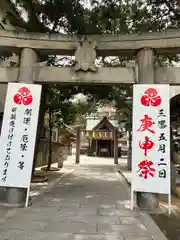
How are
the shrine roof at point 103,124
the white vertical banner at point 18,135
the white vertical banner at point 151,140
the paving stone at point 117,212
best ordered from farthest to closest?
1. the shrine roof at point 103,124
2. the white vertical banner at point 18,135
3. the white vertical banner at point 151,140
4. the paving stone at point 117,212

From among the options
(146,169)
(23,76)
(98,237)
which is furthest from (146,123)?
(23,76)

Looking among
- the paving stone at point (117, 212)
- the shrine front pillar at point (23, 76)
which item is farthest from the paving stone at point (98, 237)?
the shrine front pillar at point (23, 76)

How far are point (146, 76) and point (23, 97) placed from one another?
3453mm

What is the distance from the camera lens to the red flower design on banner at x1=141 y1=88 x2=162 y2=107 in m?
6.64

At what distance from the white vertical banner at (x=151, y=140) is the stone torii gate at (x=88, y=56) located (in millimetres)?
479

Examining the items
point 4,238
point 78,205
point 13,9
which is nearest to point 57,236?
point 4,238

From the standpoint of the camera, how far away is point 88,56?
7.03 m

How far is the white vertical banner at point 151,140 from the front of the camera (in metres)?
6.22

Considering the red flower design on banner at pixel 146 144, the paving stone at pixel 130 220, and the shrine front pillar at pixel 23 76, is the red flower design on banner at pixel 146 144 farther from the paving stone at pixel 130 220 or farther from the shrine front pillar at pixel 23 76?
the shrine front pillar at pixel 23 76

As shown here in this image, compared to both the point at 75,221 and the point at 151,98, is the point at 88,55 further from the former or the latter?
the point at 75,221

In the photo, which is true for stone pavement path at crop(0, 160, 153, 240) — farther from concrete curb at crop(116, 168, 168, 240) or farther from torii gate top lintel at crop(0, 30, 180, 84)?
torii gate top lintel at crop(0, 30, 180, 84)

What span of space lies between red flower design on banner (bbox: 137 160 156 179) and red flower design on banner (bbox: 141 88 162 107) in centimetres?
155

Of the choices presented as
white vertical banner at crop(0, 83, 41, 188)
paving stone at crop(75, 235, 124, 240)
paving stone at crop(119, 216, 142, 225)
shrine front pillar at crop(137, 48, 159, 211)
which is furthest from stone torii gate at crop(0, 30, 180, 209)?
paving stone at crop(75, 235, 124, 240)

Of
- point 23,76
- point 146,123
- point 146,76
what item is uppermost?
point 146,76
